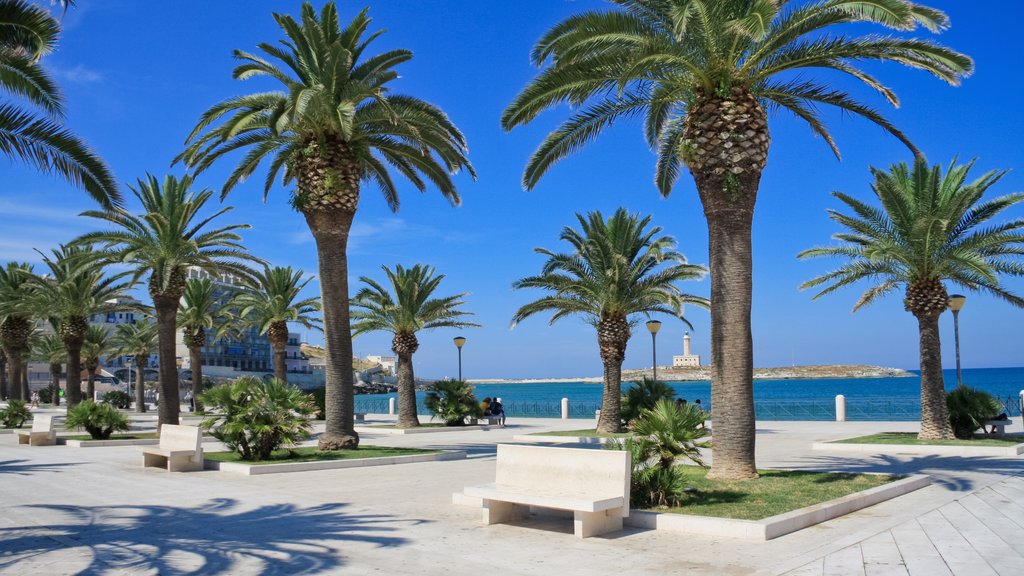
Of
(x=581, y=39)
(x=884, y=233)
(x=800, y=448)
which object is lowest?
(x=800, y=448)

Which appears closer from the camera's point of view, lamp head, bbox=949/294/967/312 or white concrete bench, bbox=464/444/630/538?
white concrete bench, bbox=464/444/630/538

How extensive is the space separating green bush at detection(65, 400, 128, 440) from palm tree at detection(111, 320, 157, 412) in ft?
95.5

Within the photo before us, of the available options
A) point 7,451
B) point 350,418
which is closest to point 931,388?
point 350,418

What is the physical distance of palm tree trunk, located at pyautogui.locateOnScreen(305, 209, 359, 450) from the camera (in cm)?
1967

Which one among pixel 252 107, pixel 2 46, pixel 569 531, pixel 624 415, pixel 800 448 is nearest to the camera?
pixel 569 531

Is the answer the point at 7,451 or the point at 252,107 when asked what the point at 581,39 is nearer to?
the point at 252,107

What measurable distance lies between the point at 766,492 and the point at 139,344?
5320 cm

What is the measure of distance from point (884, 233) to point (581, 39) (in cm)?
1211

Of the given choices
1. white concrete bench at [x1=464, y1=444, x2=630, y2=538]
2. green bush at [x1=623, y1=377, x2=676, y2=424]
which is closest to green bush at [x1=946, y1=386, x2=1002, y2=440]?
green bush at [x1=623, y1=377, x2=676, y2=424]

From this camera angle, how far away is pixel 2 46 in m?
11.1

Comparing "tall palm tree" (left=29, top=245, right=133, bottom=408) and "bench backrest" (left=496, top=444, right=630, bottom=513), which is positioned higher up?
"tall palm tree" (left=29, top=245, right=133, bottom=408)

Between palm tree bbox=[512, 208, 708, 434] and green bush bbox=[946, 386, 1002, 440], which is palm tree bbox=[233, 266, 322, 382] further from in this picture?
green bush bbox=[946, 386, 1002, 440]

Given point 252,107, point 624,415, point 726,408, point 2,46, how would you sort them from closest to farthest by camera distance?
point 2,46 → point 726,408 → point 252,107 → point 624,415

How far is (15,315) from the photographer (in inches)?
1661
